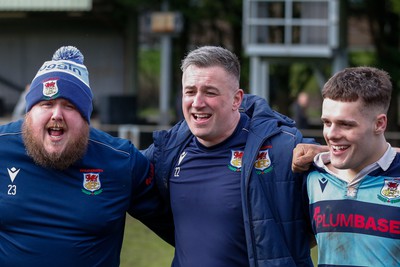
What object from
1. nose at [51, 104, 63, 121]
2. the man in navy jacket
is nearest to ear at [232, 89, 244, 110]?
the man in navy jacket

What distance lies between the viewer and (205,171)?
464cm

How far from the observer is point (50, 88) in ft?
15.1

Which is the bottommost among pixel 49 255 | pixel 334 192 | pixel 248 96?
pixel 49 255

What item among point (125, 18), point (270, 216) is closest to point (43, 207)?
A: point (270, 216)

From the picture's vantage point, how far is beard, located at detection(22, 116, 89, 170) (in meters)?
4.55

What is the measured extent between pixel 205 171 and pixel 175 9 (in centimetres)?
1990

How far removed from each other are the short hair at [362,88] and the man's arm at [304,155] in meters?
0.32

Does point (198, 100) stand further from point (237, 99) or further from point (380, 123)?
point (380, 123)

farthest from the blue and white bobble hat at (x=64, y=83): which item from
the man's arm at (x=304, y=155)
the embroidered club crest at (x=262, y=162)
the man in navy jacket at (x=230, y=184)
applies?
the man's arm at (x=304, y=155)

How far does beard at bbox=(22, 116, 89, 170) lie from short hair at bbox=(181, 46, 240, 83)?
687 millimetres

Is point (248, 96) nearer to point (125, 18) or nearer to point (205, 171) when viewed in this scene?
point (205, 171)

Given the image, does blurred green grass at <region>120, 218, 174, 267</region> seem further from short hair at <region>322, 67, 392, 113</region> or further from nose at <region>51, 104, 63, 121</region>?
short hair at <region>322, 67, 392, 113</region>

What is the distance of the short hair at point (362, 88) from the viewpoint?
4.09 metres

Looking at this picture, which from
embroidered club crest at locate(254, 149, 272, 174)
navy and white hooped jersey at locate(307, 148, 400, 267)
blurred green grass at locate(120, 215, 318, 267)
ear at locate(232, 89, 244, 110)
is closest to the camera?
navy and white hooped jersey at locate(307, 148, 400, 267)
